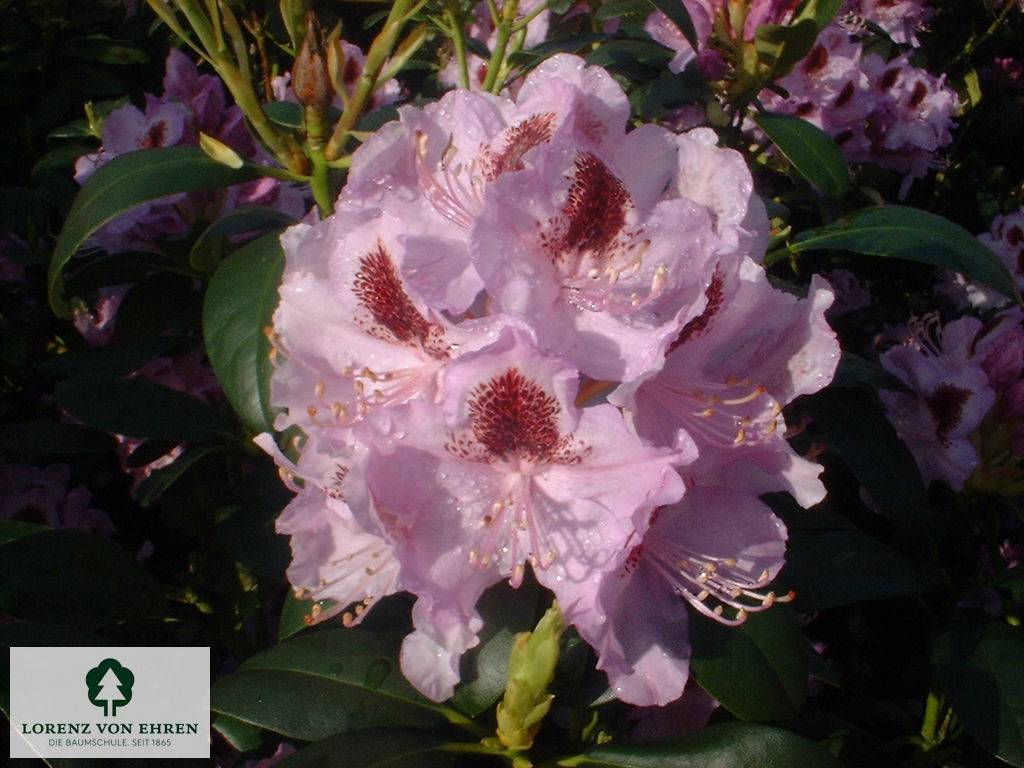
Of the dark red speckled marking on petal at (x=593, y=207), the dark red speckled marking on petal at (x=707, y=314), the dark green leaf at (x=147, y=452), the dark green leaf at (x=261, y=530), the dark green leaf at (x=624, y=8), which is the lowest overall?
the dark green leaf at (x=147, y=452)

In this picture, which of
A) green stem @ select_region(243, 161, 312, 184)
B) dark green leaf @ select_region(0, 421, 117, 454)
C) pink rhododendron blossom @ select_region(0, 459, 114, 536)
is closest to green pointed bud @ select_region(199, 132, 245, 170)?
green stem @ select_region(243, 161, 312, 184)

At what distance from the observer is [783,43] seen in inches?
48.7

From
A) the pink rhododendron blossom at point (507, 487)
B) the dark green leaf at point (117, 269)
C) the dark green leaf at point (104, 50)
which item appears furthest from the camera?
the dark green leaf at point (104, 50)

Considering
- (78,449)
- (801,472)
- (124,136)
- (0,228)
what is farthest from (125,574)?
(801,472)

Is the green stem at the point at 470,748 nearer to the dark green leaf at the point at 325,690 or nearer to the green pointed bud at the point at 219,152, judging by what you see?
the dark green leaf at the point at 325,690

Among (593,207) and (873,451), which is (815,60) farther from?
(593,207)

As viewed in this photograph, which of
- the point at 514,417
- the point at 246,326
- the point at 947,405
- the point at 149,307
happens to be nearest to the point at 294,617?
the point at 246,326

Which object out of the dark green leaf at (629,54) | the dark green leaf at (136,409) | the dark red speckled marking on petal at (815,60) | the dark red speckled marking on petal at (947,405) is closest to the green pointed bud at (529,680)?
the dark green leaf at (136,409)

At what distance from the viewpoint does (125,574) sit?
1.25 m

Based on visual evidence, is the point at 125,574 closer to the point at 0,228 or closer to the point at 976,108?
the point at 0,228

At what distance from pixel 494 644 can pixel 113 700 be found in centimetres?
44

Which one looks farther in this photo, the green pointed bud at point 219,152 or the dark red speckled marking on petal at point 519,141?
the green pointed bud at point 219,152

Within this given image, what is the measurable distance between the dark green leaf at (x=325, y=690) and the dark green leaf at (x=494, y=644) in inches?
2.3

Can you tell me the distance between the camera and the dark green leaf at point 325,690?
889 mm
